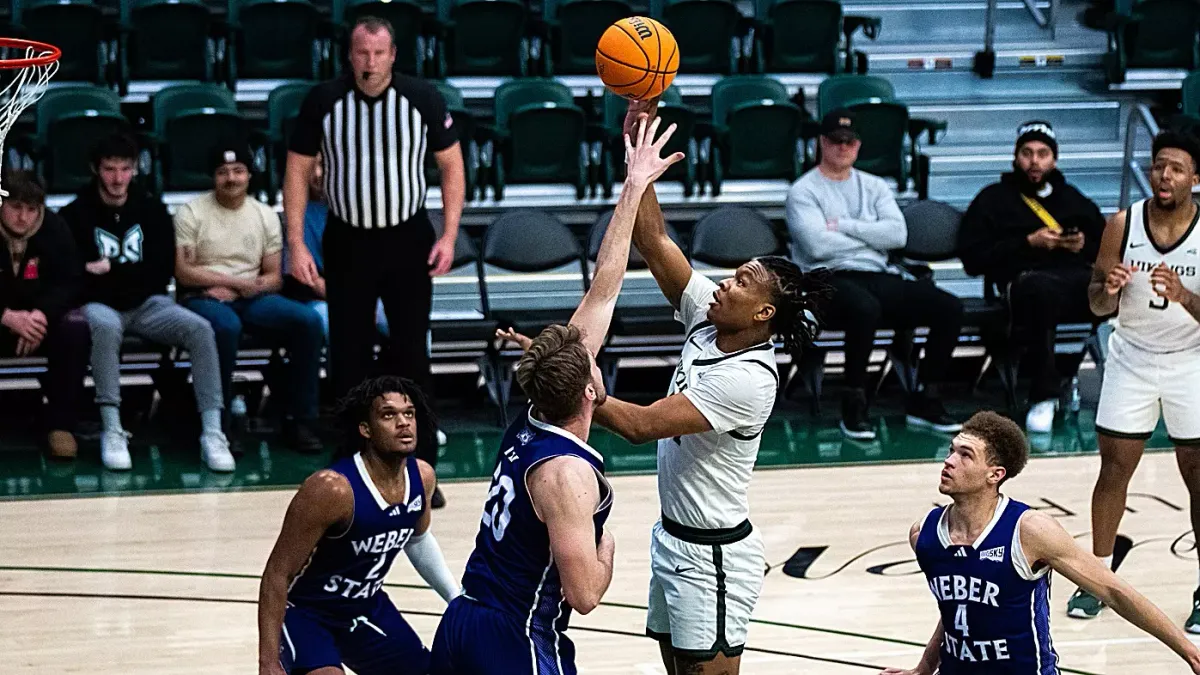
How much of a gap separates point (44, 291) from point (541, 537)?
5.10m

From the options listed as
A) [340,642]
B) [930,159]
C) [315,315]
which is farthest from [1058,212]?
[340,642]

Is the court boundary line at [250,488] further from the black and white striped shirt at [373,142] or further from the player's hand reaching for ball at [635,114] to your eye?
the player's hand reaching for ball at [635,114]

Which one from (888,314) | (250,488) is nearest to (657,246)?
(250,488)

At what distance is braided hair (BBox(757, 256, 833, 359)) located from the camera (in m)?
4.81

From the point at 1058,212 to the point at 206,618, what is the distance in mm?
5597

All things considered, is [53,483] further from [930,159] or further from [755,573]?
[930,159]

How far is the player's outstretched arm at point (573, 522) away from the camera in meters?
3.97

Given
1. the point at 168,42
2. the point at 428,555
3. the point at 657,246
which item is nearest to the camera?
the point at 657,246

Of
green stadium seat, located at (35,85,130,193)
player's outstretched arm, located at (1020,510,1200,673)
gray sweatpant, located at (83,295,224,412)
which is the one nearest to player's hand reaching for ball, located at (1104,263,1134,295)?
player's outstretched arm, located at (1020,510,1200,673)

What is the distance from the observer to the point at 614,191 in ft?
35.4

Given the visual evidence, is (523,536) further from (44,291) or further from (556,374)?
(44,291)

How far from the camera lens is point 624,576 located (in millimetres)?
6938

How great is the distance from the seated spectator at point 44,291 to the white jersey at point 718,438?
14.9 ft

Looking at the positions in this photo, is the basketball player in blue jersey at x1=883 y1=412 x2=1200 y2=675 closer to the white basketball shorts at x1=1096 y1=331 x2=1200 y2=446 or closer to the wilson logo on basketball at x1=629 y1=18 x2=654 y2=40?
the wilson logo on basketball at x1=629 y1=18 x2=654 y2=40
